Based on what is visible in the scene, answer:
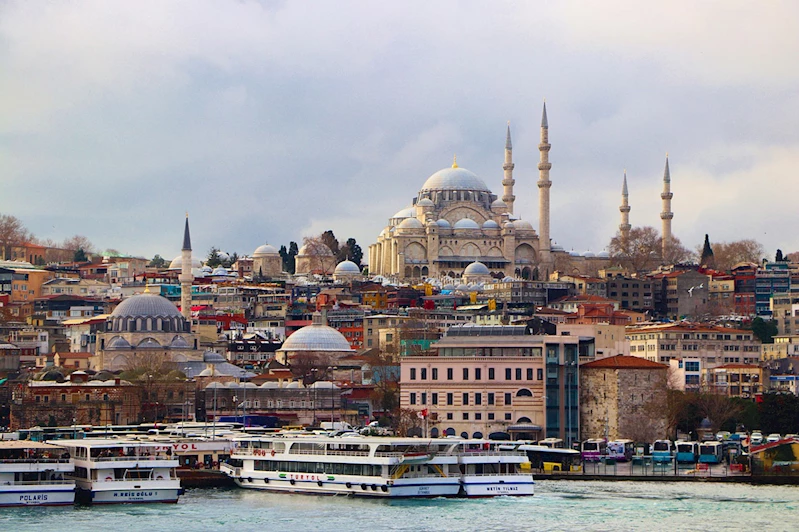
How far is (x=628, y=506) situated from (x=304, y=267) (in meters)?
73.1

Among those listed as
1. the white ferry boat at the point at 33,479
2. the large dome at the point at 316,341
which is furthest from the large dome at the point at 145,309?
the white ferry boat at the point at 33,479

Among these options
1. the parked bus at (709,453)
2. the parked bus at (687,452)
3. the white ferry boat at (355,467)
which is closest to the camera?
the white ferry boat at (355,467)

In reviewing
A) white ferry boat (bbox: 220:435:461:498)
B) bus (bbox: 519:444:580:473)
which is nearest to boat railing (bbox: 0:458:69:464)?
white ferry boat (bbox: 220:435:461:498)

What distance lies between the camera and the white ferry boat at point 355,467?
1576 inches

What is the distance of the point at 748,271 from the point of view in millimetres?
98750

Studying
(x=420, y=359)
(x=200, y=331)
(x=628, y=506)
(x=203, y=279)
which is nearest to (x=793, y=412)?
(x=420, y=359)

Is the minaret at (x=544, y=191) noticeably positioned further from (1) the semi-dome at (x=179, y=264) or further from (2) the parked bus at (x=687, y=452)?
(2) the parked bus at (x=687, y=452)

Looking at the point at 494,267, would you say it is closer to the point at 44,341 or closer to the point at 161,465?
the point at 44,341

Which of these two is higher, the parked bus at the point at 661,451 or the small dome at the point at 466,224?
the small dome at the point at 466,224

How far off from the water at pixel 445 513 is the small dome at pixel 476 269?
206 ft

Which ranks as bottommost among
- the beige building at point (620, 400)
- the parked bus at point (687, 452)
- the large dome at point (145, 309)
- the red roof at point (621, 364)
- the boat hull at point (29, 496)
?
the boat hull at point (29, 496)

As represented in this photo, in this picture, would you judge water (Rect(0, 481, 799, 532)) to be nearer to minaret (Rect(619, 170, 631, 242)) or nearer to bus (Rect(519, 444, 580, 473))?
bus (Rect(519, 444, 580, 473))

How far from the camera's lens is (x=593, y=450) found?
48.7 metres

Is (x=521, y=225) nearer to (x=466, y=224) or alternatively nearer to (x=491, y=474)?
(x=466, y=224)
